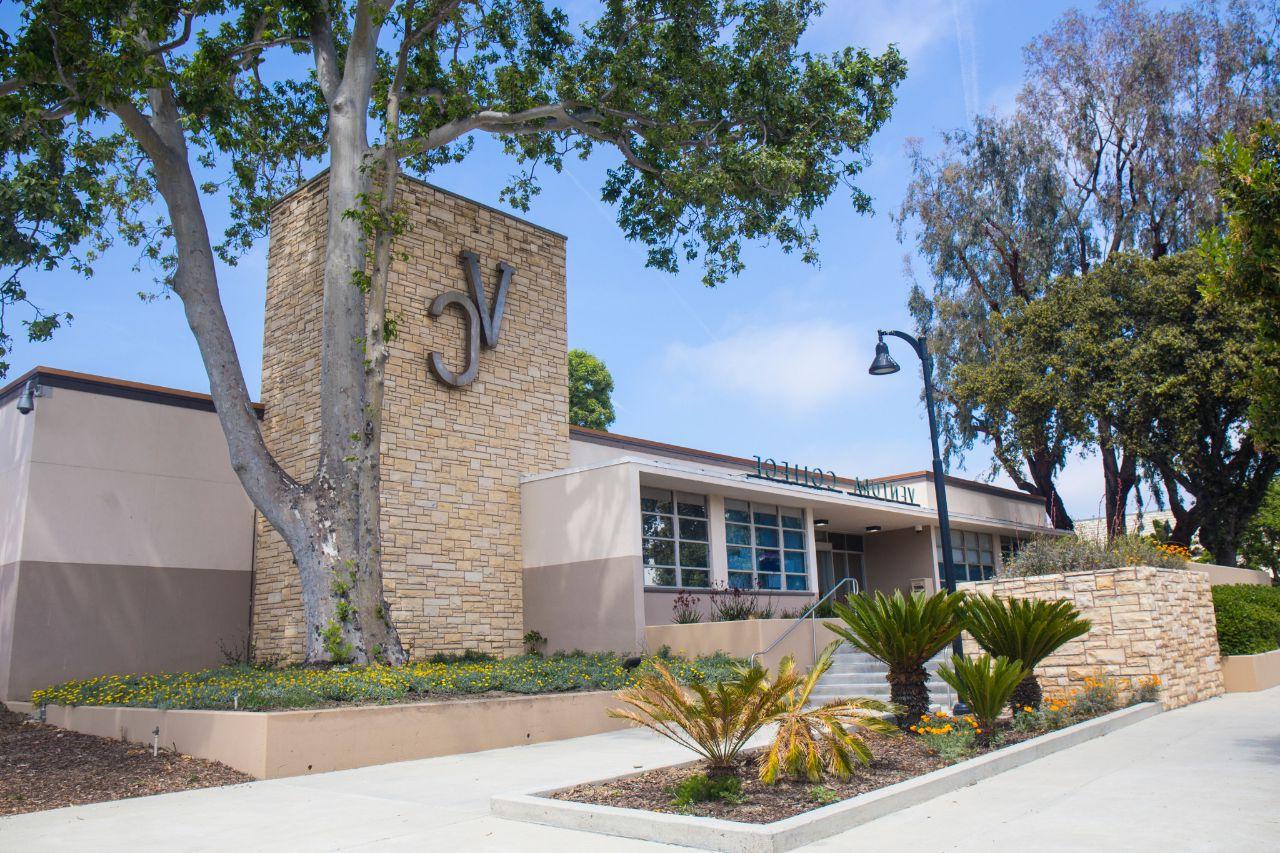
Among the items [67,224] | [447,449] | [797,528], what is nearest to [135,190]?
[67,224]

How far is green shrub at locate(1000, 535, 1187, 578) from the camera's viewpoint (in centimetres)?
1391

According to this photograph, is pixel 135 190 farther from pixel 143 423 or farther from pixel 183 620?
pixel 183 620

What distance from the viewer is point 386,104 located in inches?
632

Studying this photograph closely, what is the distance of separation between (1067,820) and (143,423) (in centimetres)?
1423

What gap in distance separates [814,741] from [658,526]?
33.1 feet

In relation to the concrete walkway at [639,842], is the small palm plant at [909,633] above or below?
above

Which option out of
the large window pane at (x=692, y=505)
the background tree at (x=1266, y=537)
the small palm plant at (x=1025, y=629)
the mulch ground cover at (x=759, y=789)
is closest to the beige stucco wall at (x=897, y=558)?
the large window pane at (x=692, y=505)

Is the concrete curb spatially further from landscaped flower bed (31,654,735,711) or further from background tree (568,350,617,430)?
background tree (568,350,617,430)

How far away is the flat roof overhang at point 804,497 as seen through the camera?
16719mm

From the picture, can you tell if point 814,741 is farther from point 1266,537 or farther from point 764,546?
point 1266,537

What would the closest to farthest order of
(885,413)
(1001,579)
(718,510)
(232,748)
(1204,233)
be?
(1204,233)
(232,748)
(1001,579)
(718,510)
(885,413)

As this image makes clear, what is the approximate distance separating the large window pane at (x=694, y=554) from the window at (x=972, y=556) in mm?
9693

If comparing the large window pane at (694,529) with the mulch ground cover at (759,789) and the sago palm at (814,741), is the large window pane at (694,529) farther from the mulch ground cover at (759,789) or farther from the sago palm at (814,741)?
the sago palm at (814,741)

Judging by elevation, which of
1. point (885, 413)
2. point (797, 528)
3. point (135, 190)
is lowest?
point (797, 528)
